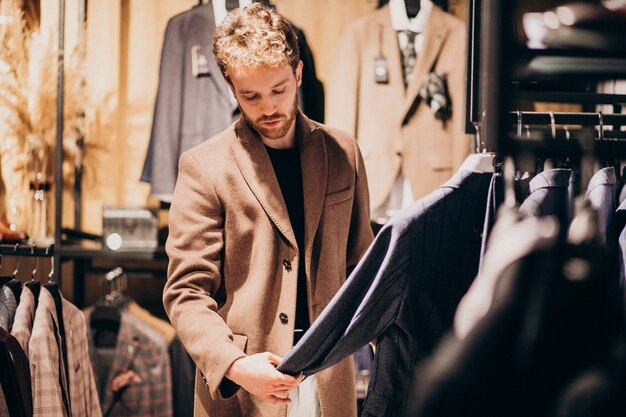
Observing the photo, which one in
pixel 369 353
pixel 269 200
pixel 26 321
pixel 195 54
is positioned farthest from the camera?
pixel 195 54

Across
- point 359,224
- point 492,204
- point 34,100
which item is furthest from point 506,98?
point 34,100

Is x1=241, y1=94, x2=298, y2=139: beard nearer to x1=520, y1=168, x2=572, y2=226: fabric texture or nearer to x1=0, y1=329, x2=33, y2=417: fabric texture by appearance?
x1=520, y1=168, x2=572, y2=226: fabric texture

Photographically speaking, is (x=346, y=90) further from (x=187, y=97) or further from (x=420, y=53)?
(x=187, y=97)

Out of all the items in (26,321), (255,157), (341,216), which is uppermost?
(255,157)

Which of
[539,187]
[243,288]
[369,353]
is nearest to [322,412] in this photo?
[243,288]

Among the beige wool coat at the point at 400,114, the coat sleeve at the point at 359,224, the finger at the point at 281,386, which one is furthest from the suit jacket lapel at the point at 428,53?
the finger at the point at 281,386

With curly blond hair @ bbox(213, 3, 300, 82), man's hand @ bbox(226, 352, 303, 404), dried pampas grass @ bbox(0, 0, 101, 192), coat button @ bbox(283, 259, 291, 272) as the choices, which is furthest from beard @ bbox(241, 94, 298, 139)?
dried pampas grass @ bbox(0, 0, 101, 192)

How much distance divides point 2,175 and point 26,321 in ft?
4.19

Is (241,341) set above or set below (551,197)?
below

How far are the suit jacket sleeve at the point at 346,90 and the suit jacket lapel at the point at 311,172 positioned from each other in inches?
42.6

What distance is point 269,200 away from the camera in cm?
172

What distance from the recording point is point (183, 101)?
9.59 ft

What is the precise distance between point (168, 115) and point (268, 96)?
132 cm

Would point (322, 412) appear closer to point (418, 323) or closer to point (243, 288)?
point (243, 288)
